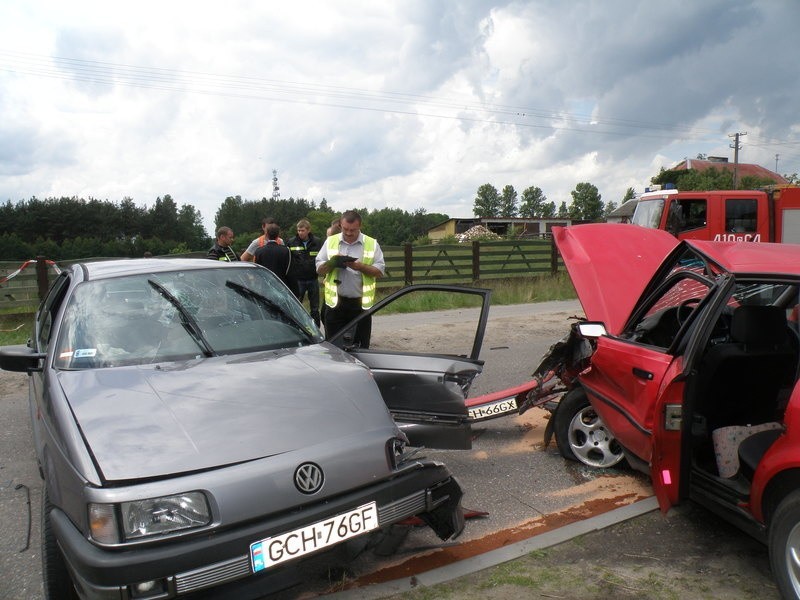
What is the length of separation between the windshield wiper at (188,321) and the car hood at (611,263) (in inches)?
102

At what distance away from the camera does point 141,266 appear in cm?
396

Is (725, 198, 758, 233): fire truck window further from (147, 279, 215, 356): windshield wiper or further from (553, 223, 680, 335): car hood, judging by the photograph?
(147, 279, 215, 356): windshield wiper

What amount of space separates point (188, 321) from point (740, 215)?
13578 millimetres

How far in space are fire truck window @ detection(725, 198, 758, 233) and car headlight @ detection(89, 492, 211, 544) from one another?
46.2 ft

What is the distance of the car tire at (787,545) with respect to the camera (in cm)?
241

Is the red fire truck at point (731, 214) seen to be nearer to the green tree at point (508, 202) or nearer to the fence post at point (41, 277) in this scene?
the fence post at point (41, 277)

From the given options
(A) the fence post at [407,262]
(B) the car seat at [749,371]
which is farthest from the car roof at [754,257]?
(A) the fence post at [407,262]

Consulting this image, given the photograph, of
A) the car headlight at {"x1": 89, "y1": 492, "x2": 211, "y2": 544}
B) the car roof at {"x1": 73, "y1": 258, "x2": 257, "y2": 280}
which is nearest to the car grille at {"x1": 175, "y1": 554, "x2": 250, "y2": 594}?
the car headlight at {"x1": 89, "y1": 492, "x2": 211, "y2": 544}

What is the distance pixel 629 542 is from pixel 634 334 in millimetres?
1320

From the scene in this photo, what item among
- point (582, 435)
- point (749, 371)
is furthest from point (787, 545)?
point (582, 435)

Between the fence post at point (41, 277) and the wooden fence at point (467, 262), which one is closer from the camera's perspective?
the fence post at point (41, 277)

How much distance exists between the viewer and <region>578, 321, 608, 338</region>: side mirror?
3936mm

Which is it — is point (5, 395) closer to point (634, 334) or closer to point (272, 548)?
point (272, 548)

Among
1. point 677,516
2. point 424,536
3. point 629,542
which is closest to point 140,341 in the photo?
point 424,536
